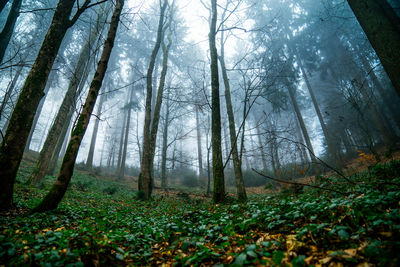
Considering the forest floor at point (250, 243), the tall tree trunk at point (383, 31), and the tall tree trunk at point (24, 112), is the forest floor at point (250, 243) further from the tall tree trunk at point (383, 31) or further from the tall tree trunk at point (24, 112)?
the tall tree trunk at point (383, 31)

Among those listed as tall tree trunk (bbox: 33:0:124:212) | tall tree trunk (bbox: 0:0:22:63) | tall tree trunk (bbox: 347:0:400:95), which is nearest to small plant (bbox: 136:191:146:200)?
tall tree trunk (bbox: 33:0:124:212)

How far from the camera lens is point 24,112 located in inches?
121

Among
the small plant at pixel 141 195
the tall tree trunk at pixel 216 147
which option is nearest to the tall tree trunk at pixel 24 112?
the tall tree trunk at pixel 216 147

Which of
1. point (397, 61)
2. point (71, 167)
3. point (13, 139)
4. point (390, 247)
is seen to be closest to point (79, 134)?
point (71, 167)

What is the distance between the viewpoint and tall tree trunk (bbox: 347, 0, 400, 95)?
9.90ft

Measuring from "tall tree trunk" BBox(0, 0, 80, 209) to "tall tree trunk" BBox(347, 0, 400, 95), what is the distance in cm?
628

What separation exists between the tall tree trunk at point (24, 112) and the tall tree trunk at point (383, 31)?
6.28 metres

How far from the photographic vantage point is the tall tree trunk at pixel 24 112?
2871 mm

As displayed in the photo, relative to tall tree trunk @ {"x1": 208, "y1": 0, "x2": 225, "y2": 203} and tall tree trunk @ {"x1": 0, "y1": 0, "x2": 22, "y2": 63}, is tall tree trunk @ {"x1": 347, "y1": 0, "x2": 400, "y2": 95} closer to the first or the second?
tall tree trunk @ {"x1": 208, "y1": 0, "x2": 225, "y2": 203}

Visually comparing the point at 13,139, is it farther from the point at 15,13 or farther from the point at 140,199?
the point at 140,199

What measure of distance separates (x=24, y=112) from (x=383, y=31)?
6829 millimetres

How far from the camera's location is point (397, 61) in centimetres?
297

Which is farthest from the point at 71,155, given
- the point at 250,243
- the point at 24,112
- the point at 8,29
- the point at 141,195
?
the point at 141,195

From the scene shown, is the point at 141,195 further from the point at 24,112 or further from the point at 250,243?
the point at 250,243
